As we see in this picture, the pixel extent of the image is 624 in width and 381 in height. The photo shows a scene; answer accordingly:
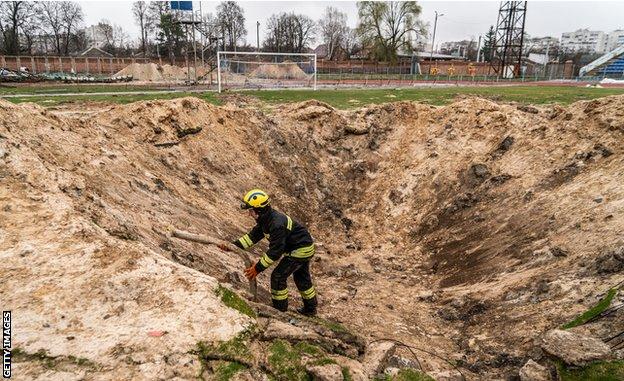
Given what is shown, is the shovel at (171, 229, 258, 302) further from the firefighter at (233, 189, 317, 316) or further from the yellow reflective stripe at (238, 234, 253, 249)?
the yellow reflective stripe at (238, 234, 253, 249)

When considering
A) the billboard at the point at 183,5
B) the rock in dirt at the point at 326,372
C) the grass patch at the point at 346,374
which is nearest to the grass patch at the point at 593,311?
the grass patch at the point at 346,374

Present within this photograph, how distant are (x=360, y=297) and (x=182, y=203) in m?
4.32

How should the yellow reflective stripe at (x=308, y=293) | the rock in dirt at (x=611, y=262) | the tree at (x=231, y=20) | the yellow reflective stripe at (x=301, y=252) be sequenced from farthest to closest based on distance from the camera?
the tree at (x=231, y=20)
the yellow reflective stripe at (x=308, y=293)
the yellow reflective stripe at (x=301, y=252)
the rock in dirt at (x=611, y=262)

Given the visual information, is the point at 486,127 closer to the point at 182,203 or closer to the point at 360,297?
the point at 360,297

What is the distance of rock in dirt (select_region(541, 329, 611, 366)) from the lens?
4363 millimetres

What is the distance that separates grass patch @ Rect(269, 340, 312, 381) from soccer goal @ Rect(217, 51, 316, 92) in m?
22.6

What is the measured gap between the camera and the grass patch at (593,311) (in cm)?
511

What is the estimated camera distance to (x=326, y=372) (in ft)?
13.5

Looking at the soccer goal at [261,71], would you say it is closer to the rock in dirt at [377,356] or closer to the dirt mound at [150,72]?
the rock in dirt at [377,356]

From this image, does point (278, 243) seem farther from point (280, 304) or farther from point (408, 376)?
point (408, 376)

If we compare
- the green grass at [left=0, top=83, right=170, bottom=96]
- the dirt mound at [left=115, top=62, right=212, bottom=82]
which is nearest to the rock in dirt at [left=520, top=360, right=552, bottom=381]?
the green grass at [left=0, top=83, right=170, bottom=96]

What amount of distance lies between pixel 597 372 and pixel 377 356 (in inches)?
88.9

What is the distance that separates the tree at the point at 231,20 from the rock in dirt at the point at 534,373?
7246cm

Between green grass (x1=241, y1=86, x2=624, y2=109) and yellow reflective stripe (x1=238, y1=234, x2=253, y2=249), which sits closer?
yellow reflective stripe (x1=238, y1=234, x2=253, y2=249)
